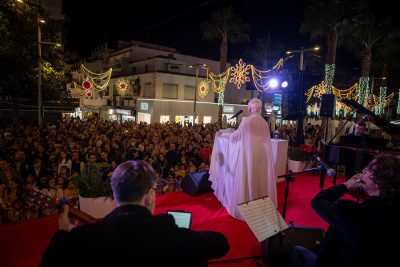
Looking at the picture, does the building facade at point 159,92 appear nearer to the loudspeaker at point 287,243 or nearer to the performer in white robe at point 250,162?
the performer in white robe at point 250,162

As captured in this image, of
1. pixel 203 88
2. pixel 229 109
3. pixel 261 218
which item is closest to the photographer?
pixel 261 218

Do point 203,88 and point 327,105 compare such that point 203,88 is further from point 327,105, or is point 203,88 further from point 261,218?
point 261,218

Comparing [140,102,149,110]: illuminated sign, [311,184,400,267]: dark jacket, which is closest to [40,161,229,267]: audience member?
[311,184,400,267]: dark jacket

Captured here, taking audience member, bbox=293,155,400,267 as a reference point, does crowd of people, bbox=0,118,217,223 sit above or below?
below

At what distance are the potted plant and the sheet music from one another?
7.83ft

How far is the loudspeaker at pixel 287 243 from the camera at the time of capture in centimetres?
346

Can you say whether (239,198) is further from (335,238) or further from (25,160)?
(25,160)

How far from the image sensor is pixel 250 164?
4984 mm

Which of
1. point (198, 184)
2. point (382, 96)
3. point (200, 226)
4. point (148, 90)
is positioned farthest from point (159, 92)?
point (200, 226)

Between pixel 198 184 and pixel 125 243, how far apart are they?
15.5 ft

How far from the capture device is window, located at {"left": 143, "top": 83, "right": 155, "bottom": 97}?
2789 cm

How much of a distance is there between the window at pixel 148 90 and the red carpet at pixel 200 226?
74.2ft

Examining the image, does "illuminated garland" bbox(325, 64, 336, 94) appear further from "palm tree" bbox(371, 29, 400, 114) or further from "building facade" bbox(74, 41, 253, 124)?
"building facade" bbox(74, 41, 253, 124)

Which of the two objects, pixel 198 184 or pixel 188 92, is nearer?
pixel 198 184
